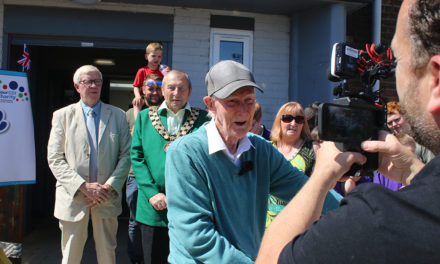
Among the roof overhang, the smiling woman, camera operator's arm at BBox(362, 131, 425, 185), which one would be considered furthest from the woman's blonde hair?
camera operator's arm at BBox(362, 131, 425, 185)

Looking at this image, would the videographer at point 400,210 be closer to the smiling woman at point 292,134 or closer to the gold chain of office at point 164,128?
the gold chain of office at point 164,128

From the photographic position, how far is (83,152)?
151 inches

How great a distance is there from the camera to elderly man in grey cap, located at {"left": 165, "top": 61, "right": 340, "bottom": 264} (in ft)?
5.26

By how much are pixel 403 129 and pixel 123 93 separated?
6.43 m

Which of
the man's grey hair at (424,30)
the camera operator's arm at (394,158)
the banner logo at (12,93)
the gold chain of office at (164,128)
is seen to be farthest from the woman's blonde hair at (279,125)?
the man's grey hair at (424,30)

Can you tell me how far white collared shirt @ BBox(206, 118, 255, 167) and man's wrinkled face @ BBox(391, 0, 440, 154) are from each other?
0.97 meters

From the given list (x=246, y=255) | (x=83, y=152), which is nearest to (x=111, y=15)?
(x=83, y=152)

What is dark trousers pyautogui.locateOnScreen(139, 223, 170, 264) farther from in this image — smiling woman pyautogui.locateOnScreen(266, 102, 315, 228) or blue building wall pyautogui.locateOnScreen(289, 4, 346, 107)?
blue building wall pyautogui.locateOnScreen(289, 4, 346, 107)

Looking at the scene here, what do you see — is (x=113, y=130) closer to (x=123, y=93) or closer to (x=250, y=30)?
(x=250, y=30)

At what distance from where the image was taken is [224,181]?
5.82 feet

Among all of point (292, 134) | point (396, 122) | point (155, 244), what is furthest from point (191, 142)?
point (396, 122)

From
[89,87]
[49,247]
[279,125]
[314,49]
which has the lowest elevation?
[49,247]

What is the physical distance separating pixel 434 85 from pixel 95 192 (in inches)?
133

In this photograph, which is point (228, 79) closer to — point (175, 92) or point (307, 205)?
point (307, 205)
